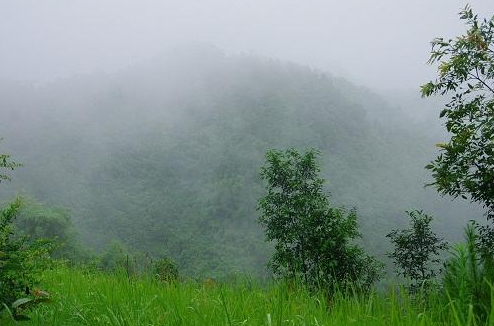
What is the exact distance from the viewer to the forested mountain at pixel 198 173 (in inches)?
4227

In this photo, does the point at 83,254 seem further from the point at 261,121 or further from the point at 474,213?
the point at 261,121

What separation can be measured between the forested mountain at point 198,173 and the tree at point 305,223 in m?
54.5

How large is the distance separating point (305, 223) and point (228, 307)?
19.8 metres

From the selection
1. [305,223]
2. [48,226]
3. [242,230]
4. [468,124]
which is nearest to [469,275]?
[468,124]

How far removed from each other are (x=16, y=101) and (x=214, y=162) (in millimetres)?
88239

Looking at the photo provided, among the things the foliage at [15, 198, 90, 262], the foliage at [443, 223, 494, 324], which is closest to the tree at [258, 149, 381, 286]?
the foliage at [443, 223, 494, 324]

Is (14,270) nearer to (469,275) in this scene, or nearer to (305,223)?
(469,275)

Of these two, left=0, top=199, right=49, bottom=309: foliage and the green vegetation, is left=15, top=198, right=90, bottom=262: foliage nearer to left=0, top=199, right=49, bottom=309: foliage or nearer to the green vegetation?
the green vegetation

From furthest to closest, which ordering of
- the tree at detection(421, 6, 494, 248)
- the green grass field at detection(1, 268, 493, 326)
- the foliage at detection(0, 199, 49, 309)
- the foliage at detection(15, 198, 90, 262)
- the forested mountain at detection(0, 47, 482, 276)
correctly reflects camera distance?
the forested mountain at detection(0, 47, 482, 276) → the foliage at detection(15, 198, 90, 262) → the tree at detection(421, 6, 494, 248) → the foliage at detection(0, 199, 49, 309) → the green grass field at detection(1, 268, 493, 326)

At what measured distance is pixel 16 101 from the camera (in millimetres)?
185375

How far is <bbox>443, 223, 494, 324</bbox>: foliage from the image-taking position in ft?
7.86

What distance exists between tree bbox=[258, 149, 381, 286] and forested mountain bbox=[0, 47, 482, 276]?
5452 cm

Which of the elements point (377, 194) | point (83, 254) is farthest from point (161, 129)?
point (83, 254)

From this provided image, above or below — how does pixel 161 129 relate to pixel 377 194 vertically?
above
